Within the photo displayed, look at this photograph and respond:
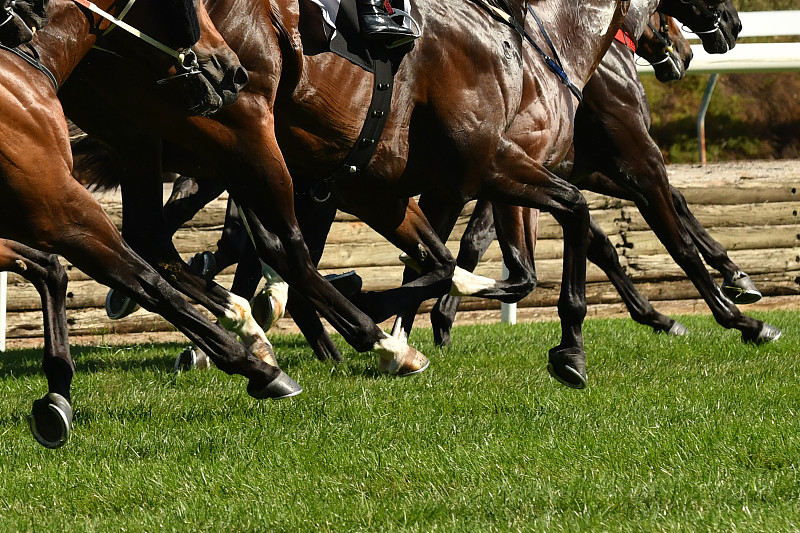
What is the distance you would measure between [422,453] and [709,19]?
478 cm

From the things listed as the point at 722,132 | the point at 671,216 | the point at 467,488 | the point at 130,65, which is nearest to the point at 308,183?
the point at 130,65

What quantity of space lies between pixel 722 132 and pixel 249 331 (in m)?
9.98

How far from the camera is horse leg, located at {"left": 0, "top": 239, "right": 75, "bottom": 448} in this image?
13.9 ft

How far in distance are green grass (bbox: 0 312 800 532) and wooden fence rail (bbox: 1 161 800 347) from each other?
2.90 m

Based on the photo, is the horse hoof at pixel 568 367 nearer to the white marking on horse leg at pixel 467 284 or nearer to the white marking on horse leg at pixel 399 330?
the white marking on horse leg at pixel 467 284

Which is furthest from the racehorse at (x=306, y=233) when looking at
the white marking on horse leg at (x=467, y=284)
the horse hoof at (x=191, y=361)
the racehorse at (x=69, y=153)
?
the racehorse at (x=69, y=153)

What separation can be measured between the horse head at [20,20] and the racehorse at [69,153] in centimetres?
14

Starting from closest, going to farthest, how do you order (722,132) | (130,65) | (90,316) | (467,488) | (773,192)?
(467,488) → (130,65) → (90,316) → (773,192) → (722,132)

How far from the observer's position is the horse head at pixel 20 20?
11.6ft

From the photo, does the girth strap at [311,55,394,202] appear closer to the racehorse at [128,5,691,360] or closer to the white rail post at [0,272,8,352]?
the racehorse at [128,5,691,360]

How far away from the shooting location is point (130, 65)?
168 inches

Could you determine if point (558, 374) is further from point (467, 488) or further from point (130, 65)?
point (130, 65)

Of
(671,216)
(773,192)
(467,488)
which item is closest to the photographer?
(467,488)

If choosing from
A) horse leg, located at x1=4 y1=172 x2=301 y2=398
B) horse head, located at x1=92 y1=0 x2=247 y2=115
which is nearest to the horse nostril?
horse head, located at x1=92 y1=0 x2=247 y2=115
